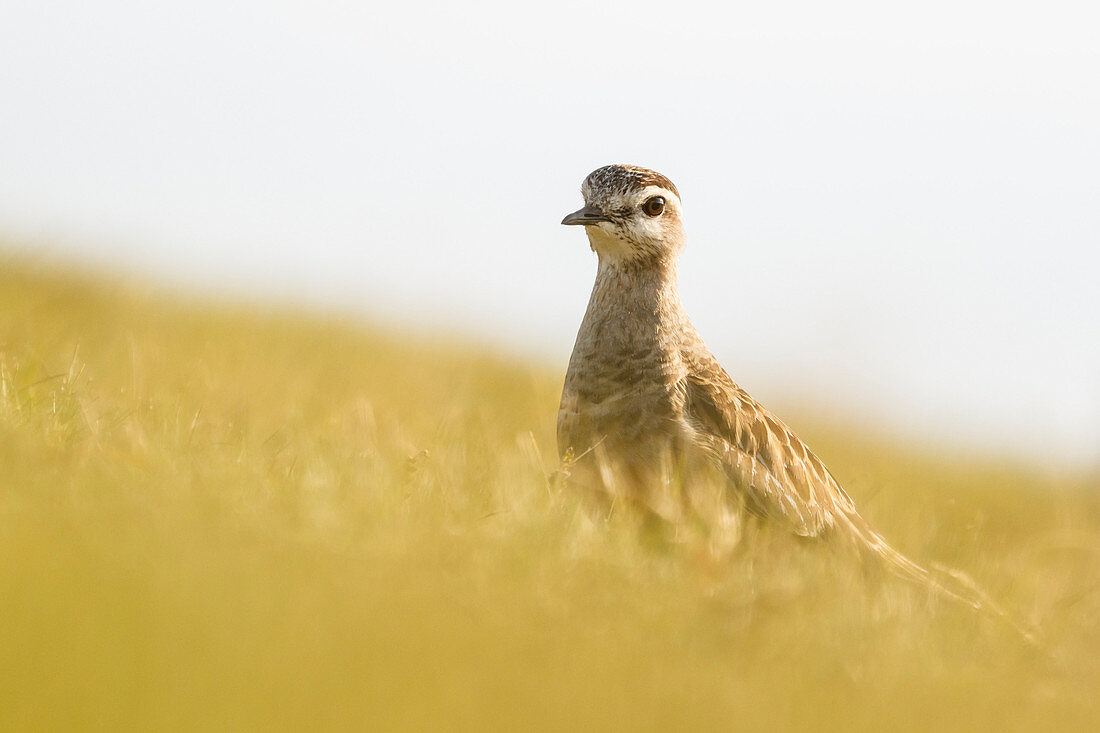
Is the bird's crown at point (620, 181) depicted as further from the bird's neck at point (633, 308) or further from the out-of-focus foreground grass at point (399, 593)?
the out-of-focus foreground grass at point (399, 593)

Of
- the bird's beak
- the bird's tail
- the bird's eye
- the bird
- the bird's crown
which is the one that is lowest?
the bird's tail

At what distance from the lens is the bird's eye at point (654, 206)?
29.6 feet

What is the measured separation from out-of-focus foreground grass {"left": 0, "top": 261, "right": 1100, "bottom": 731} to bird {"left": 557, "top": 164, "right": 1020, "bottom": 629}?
0.37 metres

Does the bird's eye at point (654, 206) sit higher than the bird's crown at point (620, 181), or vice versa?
the bird's crown at point (620, 181)

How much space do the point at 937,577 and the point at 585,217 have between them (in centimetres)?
348

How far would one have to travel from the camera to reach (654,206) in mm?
9070

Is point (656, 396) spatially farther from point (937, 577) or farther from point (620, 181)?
point (937, 577)

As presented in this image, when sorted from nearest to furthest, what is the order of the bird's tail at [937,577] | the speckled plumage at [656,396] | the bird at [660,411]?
the bird's tail at [937,577], the bird at [660,411], the speckled plumage at [656,396]

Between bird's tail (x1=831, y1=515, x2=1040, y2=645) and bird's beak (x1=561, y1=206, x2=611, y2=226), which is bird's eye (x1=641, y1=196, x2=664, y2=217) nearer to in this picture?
bird's beak (x1=561, y1=206, x2=611, y2=226)

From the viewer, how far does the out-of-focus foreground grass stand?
370 centimetres

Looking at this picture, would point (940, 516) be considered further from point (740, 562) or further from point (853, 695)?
point (853, 695)

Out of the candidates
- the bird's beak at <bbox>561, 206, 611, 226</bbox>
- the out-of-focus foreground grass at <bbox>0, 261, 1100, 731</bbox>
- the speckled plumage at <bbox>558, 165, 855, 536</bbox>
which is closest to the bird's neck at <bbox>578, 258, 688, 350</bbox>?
the speckled plumage at <bbox>558, 165, 855, 536</bbox>

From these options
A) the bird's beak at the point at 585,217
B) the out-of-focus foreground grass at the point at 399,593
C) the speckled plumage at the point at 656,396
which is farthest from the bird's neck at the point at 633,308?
the out-of-focus foreground grass at the point at 399,593

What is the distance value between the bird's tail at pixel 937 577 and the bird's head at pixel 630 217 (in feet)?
7.95
